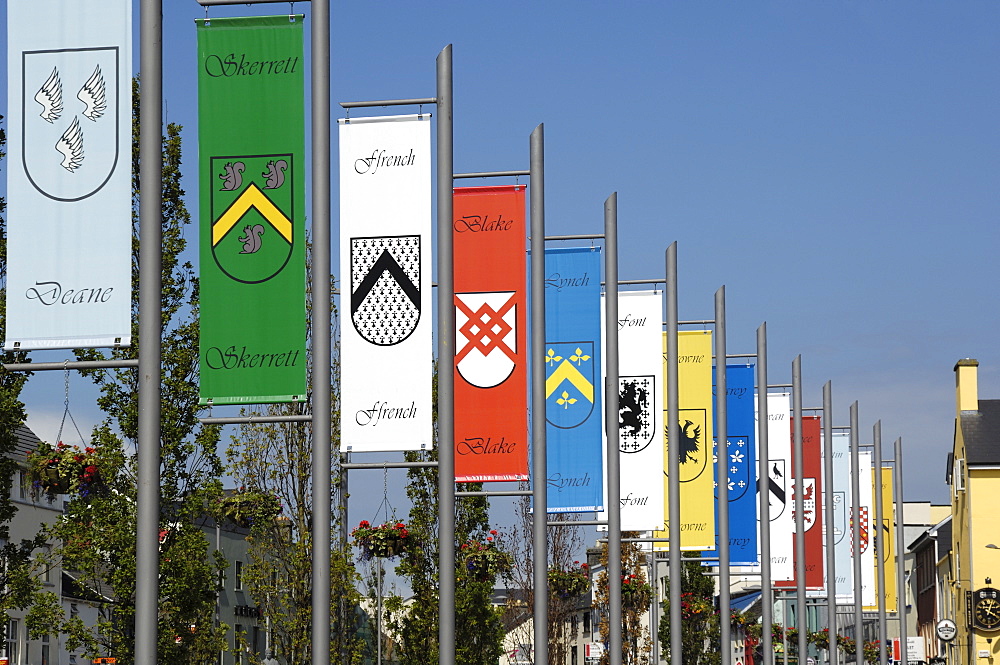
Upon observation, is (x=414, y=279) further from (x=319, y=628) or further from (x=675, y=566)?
(x=675, y=566)

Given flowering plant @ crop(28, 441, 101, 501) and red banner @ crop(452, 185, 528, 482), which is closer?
red banner @ crop(452, 185, 528, 482)

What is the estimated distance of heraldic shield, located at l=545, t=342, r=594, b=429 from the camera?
21.2m

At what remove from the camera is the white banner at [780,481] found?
3453 cm

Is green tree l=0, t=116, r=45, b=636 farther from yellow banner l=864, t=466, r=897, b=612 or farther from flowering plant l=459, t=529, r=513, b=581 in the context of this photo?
yellow banner l=864, t=466, r=897, b=612

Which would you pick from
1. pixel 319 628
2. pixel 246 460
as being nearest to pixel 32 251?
pixel 319 628

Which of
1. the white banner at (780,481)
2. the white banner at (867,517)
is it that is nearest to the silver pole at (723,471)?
the white banner at (780,481)

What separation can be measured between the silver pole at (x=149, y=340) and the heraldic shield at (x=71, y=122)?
0.80ft

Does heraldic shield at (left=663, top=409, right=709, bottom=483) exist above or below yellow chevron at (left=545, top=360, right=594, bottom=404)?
below

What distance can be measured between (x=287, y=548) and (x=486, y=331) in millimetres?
15575

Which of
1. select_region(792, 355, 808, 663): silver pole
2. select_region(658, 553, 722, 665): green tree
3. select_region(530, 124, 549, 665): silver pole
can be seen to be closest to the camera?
select_region(530, 124, 549, 665): silver pole

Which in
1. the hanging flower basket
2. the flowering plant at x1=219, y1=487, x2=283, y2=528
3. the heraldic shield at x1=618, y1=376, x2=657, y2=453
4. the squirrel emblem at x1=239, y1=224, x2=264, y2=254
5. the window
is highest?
the squirrel emblem at x1=239, y1=224, x2=264, y2=254

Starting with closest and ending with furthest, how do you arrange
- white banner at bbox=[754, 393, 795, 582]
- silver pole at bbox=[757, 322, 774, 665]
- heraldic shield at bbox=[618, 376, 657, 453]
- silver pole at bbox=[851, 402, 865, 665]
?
1. heraldic shield at bbox=[618, 376, 657, 453]
2. silver pole at bbox=[757, 322, 774, 665]
3. white banner at bbox=[754, 393, 795, 582]
4. silver pole at bbox=[851, 402, 865, 665]

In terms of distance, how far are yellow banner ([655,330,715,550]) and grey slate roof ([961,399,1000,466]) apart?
57880 millimetres

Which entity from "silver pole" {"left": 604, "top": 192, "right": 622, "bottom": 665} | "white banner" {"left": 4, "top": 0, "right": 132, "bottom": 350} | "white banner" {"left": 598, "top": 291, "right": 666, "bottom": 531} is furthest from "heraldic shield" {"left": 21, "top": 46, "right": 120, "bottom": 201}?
"white banner" {"left": 598, "top": 291, "right": 666, "bottom": 531}
